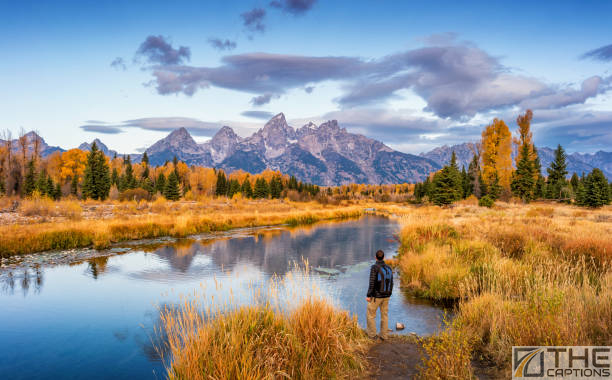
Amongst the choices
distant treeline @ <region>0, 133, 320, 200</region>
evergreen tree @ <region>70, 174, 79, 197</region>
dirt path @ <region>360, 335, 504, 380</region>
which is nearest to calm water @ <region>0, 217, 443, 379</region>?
dirt path @ <region>360, 335, 504, 380</region>

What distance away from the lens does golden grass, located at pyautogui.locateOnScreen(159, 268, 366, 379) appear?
4820 millimetres

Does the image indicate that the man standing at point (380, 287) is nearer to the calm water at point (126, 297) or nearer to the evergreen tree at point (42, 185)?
the calm water at point (126, 297)

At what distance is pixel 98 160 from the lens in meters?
54.8

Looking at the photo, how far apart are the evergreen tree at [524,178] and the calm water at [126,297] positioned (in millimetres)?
32106

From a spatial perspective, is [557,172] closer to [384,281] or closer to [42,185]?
[384,281]

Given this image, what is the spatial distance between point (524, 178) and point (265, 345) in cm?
4935

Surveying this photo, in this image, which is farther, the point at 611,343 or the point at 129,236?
the point at 129,236

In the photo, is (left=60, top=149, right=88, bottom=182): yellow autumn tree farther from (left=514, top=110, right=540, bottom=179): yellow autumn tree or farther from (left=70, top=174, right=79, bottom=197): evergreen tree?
(left=514, top=110, right=540, bottom=179): yellow autumn tree

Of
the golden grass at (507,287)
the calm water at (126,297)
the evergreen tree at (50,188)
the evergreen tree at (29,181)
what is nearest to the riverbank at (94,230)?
the calm water at (126,297)

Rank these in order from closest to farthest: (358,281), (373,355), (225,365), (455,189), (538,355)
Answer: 1. (225,365)
2. (538,355)
3. (373,355)
4. (358,281)
5. (455,189)

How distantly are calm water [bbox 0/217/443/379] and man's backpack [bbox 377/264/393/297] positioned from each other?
1740 mm

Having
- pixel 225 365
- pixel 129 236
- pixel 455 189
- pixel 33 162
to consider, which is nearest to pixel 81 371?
pixel 225 365

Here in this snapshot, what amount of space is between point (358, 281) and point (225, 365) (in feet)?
33.9

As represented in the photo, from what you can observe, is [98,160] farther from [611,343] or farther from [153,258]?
[611,343]
